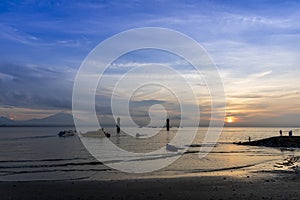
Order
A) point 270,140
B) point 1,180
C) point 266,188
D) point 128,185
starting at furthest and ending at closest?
point 270,140 → point 1,180 → point 128,185 → point 266,188

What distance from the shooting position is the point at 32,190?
61.1 ft

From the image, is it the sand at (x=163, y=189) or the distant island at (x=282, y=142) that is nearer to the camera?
the sand at (x=163, y=189)

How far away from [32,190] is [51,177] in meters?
A: 5.79

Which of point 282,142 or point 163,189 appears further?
point 282,142

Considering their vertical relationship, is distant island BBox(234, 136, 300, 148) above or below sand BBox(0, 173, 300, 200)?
above

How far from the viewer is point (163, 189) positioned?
18578 mm

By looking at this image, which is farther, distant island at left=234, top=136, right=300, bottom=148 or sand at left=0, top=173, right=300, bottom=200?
Result: distant island at left=234, top=136, right=300, bottom=148

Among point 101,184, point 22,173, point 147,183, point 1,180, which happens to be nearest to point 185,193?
point 147,183

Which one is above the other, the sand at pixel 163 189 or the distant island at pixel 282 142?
the distant island at pixel 282 142

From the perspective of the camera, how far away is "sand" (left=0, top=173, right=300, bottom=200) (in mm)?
16641

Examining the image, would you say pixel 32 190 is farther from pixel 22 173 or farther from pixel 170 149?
pixel 170 149

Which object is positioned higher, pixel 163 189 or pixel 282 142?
pixel 282 142

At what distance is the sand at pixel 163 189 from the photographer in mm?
16641

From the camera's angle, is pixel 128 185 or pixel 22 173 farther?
pixel 22 173
